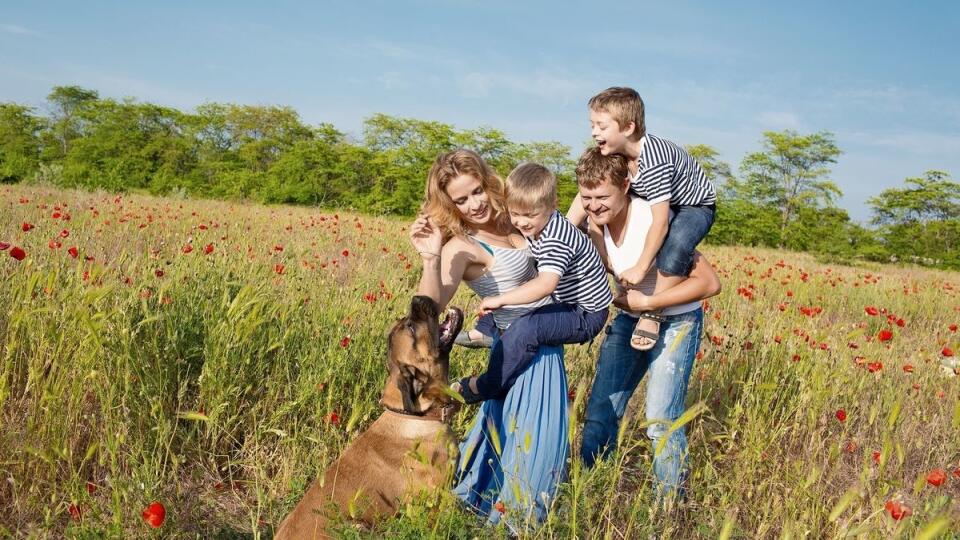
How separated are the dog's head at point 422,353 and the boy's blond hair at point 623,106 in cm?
130

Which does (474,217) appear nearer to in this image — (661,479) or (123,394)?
(661,479)

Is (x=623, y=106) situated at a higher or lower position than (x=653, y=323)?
higher

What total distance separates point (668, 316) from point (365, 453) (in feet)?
5.30

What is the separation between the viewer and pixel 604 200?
126 inches

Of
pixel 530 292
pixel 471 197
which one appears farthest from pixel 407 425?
pixel 471 197

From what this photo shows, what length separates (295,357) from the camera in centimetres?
386

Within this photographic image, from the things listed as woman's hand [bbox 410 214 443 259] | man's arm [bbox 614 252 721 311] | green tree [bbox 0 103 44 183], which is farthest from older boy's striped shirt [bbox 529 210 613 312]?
green tree [bbox 0 103 44 183]

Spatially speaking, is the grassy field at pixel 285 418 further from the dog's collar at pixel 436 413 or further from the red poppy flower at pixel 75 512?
the dog's collar at pixel 436 413

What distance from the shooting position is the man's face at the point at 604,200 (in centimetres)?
317

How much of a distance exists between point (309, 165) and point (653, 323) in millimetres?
30489

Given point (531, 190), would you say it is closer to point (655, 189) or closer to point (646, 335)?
point (655, 189)

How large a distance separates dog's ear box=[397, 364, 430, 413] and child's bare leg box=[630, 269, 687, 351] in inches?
41.5

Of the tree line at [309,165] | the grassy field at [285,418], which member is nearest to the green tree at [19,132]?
the tree line at [309,165]

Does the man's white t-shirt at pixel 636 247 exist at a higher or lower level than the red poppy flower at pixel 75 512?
higher
